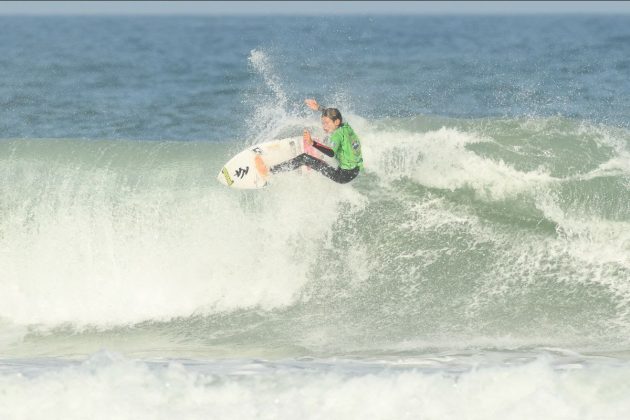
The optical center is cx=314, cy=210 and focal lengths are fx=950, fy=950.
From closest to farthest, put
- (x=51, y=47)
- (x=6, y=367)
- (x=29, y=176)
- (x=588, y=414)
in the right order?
(x=588, y=414)
(x=6, y=367)
(x=29, y=176)
(x=51, y=47)

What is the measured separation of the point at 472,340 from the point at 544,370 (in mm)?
2135

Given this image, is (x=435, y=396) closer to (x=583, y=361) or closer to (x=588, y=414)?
(x=588, y=414)

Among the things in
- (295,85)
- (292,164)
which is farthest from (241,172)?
(295,85)

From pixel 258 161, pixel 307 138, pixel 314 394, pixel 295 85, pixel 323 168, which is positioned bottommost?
pixel 314 394

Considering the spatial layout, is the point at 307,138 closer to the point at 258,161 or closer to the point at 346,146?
the point at 346,146

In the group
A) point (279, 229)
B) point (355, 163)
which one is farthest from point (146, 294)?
point (355, 163)

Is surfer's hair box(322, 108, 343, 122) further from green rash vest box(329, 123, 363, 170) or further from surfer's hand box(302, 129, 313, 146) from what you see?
surfer's hand box(302, 129, 313, 146)

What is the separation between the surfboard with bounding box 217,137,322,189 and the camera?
448 inches

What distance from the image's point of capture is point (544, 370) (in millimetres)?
7242

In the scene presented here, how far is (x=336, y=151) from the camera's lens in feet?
35.9

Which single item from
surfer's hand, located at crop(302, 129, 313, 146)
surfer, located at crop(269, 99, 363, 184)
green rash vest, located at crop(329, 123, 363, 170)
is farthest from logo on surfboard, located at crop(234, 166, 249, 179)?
green rash vest, located at crop(329, 123, 363, 170)

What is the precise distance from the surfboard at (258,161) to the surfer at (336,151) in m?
0.20

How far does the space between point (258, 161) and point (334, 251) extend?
1.45m

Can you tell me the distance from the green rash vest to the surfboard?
0.60m
